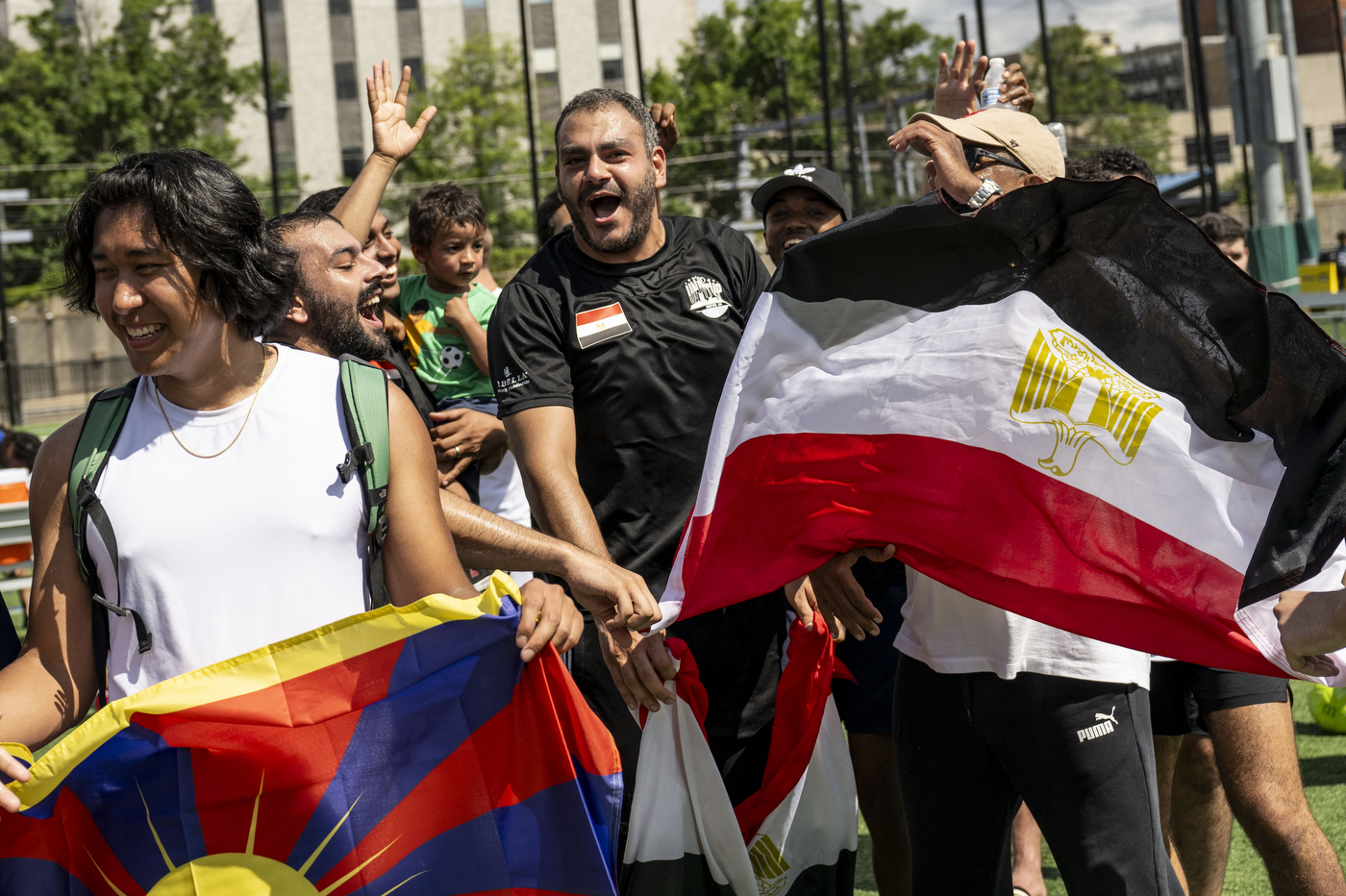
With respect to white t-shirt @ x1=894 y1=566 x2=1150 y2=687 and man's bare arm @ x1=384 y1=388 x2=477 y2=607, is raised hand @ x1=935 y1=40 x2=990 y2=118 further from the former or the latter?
man's bare arm @ x1=384 y1=388 x2=477 y2=607

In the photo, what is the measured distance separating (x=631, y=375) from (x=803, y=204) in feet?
4.81

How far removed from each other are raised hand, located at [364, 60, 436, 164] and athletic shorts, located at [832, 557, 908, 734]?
6.90ft

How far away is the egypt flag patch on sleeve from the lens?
3.76 m

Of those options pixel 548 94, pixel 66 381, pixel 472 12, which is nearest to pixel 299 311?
pixel 66 381

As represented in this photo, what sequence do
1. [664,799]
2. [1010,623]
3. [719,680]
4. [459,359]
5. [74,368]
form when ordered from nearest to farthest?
[1010,623] < [664,799] < [719,680] < [459,359] < [74,368]

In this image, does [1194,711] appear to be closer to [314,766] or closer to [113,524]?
[314,766]

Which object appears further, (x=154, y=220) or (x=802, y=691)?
(x=802, y=691)

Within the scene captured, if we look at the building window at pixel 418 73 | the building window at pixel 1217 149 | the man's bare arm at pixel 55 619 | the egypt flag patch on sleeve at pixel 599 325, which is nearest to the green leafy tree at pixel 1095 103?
the building window at pixel 1217 149

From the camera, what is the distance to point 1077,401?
2.69m

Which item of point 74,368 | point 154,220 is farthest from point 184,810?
point 74,368

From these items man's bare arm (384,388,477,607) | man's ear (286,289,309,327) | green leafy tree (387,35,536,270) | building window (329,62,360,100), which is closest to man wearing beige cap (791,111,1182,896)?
man's bare arm (384,388,477,607)

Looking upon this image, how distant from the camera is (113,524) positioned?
2.40 metres

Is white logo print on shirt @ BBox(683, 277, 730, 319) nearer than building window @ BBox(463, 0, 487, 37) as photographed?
Yes

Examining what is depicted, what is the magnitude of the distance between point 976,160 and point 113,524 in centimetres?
194
